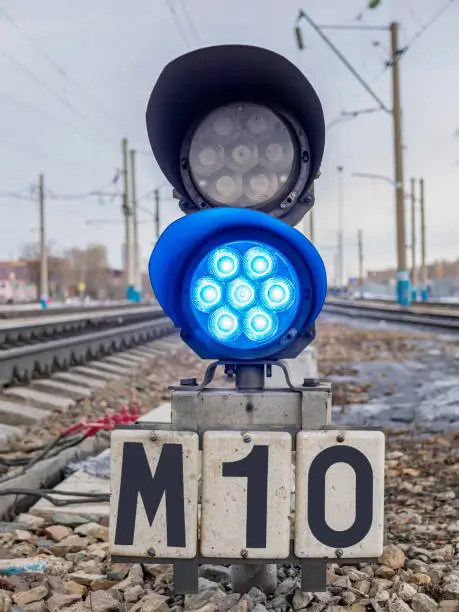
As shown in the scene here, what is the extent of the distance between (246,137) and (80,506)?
217 centimetres

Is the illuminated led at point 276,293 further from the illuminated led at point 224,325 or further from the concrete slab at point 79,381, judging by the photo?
the concrete slab at point 79,381

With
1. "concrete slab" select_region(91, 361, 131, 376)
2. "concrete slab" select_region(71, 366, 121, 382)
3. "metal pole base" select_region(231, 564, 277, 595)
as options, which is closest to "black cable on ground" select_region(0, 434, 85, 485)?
"metal pole base" select_region(231, 564, 277, 595)

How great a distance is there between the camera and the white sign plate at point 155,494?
4.97 ft

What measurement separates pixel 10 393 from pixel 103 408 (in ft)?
2.80

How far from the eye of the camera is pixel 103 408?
6434mm

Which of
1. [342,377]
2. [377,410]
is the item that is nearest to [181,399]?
[377,410]

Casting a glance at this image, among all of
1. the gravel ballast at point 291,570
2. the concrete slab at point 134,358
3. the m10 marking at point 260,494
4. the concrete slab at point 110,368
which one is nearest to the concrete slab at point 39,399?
the gravel ballast at point 291,570

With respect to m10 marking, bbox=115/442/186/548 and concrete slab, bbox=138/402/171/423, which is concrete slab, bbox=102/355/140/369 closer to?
concrete slab, bbox=138/402/171/423

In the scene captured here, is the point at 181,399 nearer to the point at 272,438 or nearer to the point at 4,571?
the point at 272,438

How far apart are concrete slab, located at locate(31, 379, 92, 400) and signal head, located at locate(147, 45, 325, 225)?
538 cm

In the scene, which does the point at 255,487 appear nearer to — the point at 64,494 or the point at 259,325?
the point at 259,325

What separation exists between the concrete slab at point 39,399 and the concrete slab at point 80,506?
2529 mm

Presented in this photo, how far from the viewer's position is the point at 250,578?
1879 mm

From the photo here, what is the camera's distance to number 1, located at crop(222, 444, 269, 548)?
151 centimetres
